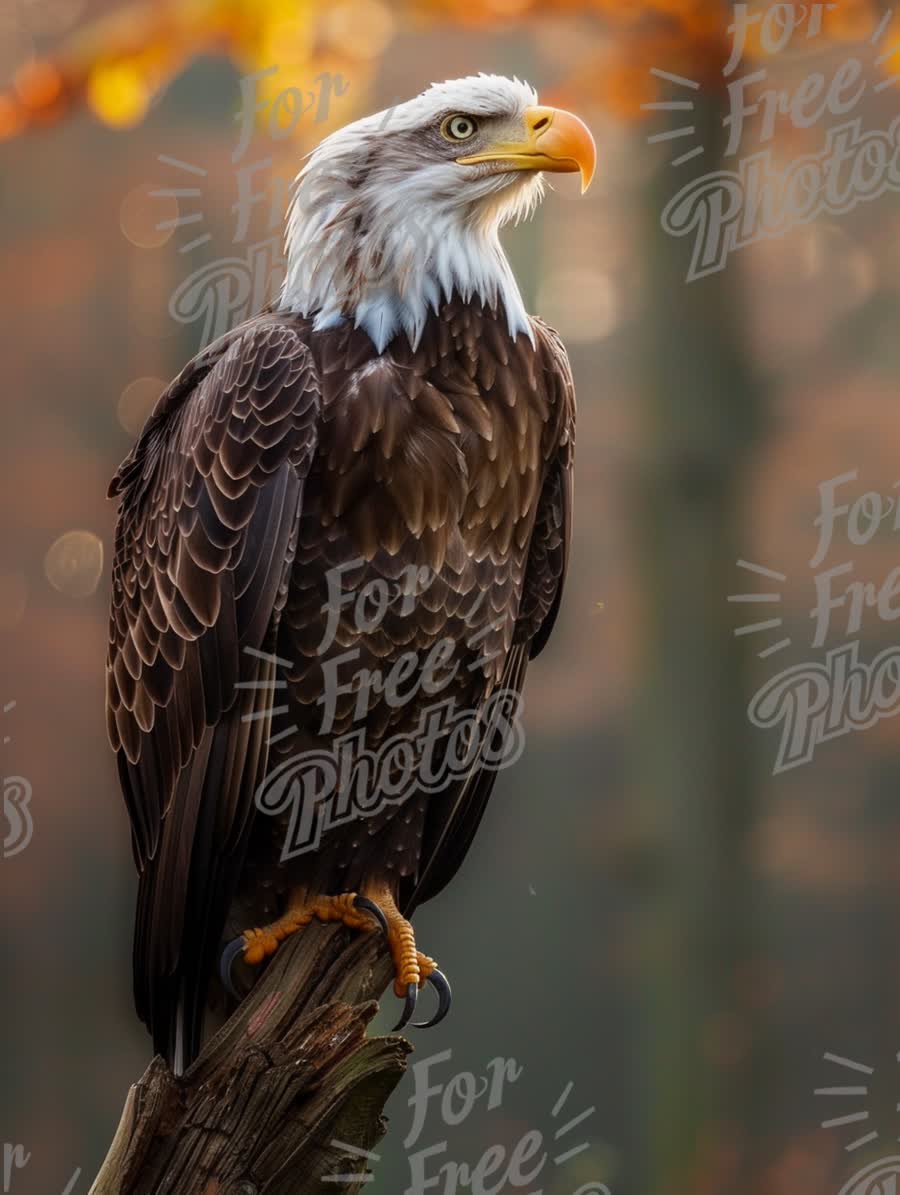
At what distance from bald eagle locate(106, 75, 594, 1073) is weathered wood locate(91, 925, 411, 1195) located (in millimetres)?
219

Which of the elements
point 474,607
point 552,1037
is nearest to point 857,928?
point 552,1037

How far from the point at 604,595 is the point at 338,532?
3.98ft

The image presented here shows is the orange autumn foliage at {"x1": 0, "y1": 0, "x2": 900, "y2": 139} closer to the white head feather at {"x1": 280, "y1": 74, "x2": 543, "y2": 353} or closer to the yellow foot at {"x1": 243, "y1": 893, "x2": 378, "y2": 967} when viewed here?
the white head feather at {"x1": 280, "y1": 74, "x2": 543, "y2": 353}

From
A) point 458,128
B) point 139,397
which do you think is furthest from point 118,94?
point 458,128

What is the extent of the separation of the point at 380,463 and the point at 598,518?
120cm

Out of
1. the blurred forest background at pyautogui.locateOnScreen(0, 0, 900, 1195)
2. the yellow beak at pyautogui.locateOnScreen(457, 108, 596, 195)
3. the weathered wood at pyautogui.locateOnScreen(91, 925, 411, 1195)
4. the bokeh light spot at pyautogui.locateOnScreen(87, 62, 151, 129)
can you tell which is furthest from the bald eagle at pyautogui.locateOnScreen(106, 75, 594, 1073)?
the bokeh light spot at pyautogui.locateOnScreen(87, 62, 151, 129)

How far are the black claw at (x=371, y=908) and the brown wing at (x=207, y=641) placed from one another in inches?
8.1

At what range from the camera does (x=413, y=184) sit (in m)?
1.85

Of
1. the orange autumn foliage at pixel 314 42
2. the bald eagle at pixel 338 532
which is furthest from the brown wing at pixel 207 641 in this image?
the orange autumn foliage at pixel 314 42

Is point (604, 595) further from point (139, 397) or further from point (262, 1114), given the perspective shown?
point (262, 1114)

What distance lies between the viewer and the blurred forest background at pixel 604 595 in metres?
2.68

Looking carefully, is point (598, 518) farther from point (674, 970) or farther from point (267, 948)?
point (267, 948)

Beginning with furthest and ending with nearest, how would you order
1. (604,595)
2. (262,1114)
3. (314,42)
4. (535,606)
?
(604,595) → (314,42) → (535,606) → (262,1114)

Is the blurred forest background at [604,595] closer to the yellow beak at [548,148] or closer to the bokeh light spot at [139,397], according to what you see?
the bokeh light spot at [139,397]
